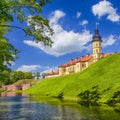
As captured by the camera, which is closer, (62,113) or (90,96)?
(62,113)

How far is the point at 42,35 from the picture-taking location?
22672mm

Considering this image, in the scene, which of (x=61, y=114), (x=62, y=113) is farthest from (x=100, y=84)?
(x=61, y=114)

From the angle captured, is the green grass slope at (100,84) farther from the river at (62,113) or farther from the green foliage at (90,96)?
A: the river at (62,113)

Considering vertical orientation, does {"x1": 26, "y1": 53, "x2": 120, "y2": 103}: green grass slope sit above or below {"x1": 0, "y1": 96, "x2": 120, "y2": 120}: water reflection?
above

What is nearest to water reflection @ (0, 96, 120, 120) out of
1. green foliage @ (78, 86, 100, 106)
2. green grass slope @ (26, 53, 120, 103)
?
green grass slope @ (26, 53, 120, 103)

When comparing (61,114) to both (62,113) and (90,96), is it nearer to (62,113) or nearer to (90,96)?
(62,113)

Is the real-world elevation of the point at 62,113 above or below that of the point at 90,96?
below

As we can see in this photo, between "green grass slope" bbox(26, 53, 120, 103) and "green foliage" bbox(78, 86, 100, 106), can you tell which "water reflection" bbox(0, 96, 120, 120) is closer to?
"green grass slope" bbox(26, 53, 120, 103)

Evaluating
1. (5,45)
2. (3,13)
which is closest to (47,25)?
(3,13)

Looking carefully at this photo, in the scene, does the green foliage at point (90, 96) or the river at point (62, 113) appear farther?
the green foliage at point (90, 96)

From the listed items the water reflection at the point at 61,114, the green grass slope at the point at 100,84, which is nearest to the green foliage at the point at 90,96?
the green grass slope at the point at 100,84

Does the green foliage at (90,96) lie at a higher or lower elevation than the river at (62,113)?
higher

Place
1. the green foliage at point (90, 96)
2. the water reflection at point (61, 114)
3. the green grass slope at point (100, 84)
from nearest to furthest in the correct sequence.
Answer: the water reflection at point (61, 114) → the green grass slope at point (100, 84) → the green foliage at point (90, 96)

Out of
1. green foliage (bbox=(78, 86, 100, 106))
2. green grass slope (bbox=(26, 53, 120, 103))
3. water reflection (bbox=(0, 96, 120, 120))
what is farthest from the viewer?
green foliage (bbox=(78, 86, 100, 106))
